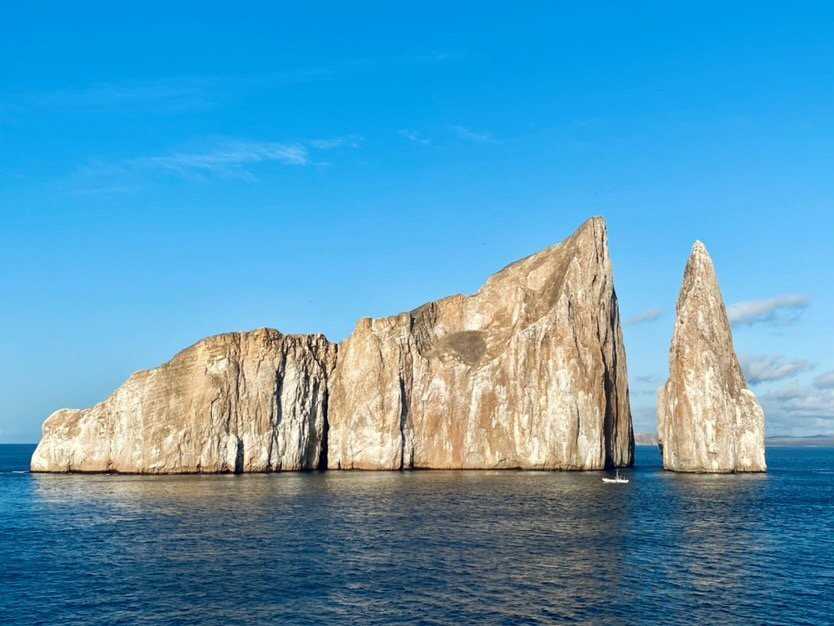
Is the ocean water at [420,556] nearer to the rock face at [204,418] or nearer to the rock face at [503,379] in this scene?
the rock face at [204,418]

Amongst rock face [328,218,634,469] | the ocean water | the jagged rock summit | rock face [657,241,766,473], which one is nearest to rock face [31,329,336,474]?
the jagged rock summit

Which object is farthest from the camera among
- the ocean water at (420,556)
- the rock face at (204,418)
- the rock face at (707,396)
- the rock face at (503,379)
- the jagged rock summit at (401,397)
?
the rock face at (503,379)

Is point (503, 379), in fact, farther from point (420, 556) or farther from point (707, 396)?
point (420, 556)

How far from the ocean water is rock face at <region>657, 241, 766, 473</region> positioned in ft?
50.5

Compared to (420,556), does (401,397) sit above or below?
above

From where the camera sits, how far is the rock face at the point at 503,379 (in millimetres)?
105625

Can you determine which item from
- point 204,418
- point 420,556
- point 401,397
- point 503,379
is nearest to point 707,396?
point 503,379

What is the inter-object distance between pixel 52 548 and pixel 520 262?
8371 centimetres

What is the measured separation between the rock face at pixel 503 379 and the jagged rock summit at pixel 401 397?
0.61 ft

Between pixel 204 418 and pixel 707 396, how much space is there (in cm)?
6231

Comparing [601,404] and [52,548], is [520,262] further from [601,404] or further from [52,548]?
[52,548]

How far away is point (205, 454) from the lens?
106m

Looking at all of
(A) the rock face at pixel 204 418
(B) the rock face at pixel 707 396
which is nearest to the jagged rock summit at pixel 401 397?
(A) the rock face at pixel 204 418

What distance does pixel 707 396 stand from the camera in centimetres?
9406
